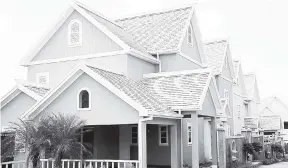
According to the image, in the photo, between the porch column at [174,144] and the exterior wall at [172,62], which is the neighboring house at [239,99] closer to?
the exterior wall at [172,62]

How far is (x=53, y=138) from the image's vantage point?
57.3 ft

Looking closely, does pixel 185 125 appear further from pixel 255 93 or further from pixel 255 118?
pixel 255 93

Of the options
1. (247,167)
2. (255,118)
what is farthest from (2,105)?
(255,118)

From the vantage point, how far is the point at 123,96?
17531mm

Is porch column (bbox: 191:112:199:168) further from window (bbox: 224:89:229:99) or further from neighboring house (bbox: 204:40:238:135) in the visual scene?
window (bbox: 224:89:229:99)

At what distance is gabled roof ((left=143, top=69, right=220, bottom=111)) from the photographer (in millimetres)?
20000

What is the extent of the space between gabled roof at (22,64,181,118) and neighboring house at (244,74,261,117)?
27533 mm

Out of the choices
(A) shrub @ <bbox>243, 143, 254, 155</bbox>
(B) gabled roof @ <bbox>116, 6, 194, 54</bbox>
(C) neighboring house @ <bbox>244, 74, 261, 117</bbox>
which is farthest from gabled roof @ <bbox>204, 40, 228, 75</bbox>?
(C) neighboring house @ <bbox>244, 74, 261, 117</bbox>

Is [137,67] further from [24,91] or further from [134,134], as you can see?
[24,91]

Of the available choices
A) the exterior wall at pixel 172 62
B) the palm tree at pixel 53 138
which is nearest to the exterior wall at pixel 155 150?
the exterior wall at pixel 172 62

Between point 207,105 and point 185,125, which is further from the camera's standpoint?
point 185,125

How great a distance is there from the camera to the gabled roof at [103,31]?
2295 centimetres

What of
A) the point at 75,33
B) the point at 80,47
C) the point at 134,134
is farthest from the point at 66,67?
the point at 134,134

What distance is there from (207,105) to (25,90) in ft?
33.3
